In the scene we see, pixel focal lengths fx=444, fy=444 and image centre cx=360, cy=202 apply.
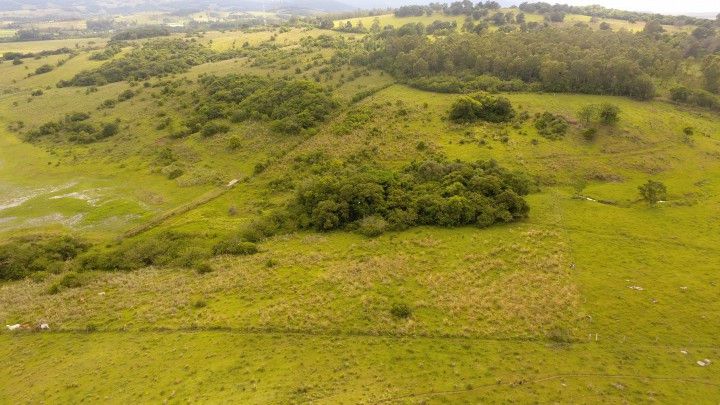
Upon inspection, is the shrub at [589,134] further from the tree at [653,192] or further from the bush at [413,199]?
the bush at [413,199]

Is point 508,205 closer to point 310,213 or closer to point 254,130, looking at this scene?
point 310,213

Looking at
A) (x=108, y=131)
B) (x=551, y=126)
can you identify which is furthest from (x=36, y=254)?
(x=551, y=126)

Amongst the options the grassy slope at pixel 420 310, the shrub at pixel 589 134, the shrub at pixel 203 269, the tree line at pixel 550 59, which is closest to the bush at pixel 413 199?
the grassy slope at pixel 420 310

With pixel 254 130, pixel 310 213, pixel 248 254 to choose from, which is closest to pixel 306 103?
pixel 254 130

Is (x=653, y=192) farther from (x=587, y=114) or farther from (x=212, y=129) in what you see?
(x=212, y=129)

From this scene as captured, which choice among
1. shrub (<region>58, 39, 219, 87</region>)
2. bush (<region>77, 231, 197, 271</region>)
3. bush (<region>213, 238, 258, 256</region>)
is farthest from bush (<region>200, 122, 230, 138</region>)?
shrub (<region>58, 39, 219, 87</region>)

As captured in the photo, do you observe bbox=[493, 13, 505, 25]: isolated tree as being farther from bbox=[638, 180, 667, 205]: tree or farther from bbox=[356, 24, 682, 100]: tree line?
bbox=[638, 180, 667, 205]: tree
